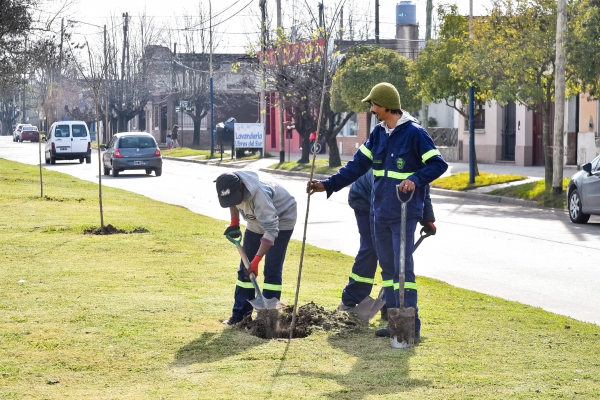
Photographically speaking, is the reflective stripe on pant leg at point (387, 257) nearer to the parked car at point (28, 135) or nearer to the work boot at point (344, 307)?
the work boot at point (344, 307)

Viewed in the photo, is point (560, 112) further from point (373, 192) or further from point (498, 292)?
point (373, 192)

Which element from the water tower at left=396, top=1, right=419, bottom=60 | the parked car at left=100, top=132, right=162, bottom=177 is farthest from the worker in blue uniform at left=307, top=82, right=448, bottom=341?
the water tower at left=396, top=1, right=419, bottom=60

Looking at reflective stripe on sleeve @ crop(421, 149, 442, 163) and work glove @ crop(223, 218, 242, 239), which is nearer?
reflective stripe on sleeve @ crop(421, 149, 442, 163)

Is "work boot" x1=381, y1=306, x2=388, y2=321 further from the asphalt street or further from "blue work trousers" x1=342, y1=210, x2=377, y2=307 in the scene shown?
the asphalt street

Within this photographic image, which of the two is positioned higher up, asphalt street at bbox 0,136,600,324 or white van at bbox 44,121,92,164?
white van at bbox 44,121,92,164

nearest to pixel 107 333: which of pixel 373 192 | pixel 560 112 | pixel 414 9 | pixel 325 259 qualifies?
pixel 373 192

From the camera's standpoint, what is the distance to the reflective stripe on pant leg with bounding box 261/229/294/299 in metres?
7.29

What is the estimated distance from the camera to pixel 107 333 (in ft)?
22.1

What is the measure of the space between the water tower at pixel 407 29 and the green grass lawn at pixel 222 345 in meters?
43.3

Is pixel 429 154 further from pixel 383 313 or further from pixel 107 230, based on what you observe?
pixel 107 230

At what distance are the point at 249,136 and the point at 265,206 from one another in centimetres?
3782

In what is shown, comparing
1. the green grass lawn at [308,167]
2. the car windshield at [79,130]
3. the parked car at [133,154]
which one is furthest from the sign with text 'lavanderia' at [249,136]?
the parked car at [133,154]

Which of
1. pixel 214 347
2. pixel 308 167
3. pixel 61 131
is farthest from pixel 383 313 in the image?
pixel 61 131

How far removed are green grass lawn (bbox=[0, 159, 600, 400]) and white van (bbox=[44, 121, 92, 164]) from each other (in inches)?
1184
